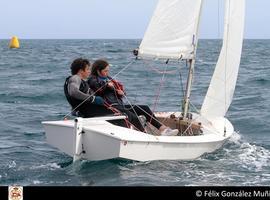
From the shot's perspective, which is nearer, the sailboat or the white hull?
the white hull

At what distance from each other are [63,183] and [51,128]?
1021 mm

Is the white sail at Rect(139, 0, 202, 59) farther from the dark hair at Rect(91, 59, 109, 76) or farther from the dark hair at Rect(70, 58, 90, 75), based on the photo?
the dark hair at Rect(70, 58, 90, 75)

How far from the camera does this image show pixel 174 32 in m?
8.82

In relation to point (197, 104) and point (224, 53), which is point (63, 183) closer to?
point (224, 53)

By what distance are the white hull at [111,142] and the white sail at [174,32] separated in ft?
5.00

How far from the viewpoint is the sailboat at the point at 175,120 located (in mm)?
7215

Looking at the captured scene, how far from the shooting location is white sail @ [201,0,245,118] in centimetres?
913

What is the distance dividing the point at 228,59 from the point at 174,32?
96 centimetres

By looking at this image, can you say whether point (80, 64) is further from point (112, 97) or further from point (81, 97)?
point (112, 97)

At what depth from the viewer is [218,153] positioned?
8.41 metres

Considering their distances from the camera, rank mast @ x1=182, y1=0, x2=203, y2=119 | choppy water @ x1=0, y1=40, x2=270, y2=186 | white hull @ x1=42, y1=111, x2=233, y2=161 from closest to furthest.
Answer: choppy water @ x1=0, y1=40, x2=270, y2=186
white hull @ x1=42, y1=111, x2=233, y2=161
mast @ x1=182, y1=0, x2=203, y2=119

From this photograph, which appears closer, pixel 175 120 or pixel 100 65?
pixel 100 65
